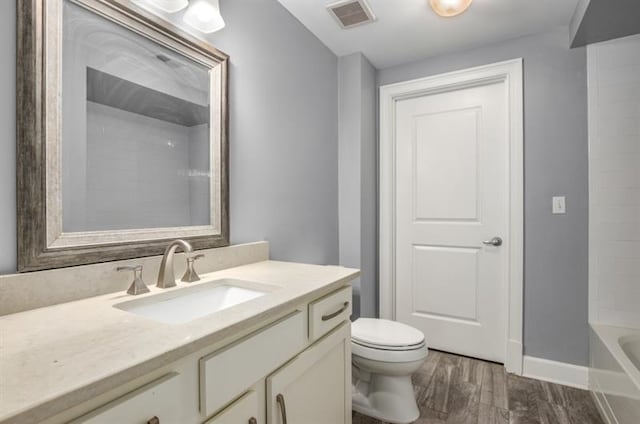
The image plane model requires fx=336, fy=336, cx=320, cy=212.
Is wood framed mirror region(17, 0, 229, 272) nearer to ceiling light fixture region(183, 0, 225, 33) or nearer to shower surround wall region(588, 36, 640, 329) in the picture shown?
ceiling light fixture region(183, 0, 225, 33)

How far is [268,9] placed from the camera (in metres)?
1.79

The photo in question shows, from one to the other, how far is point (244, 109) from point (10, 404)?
1.40m

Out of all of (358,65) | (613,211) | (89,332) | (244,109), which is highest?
(358,65)

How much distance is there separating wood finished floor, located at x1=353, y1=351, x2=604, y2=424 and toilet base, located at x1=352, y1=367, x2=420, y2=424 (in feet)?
0.14

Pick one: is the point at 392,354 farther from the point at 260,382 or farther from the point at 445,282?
the point at 445,282

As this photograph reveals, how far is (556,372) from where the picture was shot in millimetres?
2082

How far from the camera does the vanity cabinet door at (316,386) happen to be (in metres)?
0.94

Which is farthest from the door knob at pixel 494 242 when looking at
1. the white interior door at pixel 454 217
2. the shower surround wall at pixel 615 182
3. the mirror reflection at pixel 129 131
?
the mirror reflection at pixel 129 131

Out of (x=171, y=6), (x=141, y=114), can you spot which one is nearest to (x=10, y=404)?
(x=141, y=114)

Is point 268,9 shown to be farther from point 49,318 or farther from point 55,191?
point 49,318

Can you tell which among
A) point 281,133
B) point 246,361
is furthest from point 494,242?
point 246,361

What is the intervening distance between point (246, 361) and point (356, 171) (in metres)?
1.77

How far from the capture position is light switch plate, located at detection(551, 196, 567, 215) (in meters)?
2.07

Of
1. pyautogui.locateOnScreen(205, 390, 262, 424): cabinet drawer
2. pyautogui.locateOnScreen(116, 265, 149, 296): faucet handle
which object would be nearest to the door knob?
pyautogui.locateOnScreen(205, 390, 262, 424): cabinet drawer
